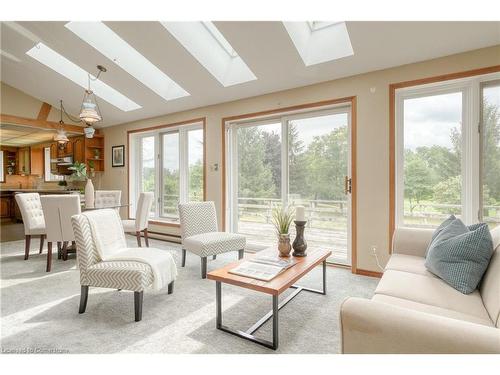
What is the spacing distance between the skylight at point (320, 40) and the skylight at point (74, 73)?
3.16 m

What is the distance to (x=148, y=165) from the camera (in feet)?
18.7

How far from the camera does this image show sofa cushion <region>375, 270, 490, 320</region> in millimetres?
1516

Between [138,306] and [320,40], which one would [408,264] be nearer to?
[138,306]

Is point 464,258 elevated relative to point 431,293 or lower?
elevated

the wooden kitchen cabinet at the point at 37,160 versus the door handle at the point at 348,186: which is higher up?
the wooden kitchen cabinet at the point at 37,160

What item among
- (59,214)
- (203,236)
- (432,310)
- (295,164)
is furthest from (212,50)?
(432,310)

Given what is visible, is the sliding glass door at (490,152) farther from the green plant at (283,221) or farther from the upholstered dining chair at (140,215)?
the upholstered dining chair at (140,215)

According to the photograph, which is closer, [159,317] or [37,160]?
[159,317]

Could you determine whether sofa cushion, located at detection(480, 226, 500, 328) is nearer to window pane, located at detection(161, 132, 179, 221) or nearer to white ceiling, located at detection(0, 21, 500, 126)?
white ceiling, located at detection(0, 21, 500, 126)

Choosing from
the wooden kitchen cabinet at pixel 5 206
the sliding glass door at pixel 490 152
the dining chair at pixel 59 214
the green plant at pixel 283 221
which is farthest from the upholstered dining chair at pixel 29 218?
the sliding glass door at pixel 490 152

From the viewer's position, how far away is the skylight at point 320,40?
2980mm

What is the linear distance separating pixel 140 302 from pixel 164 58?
2880 millimetres

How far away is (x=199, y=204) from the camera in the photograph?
12.4ft

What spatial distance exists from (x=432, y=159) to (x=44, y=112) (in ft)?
21.8
